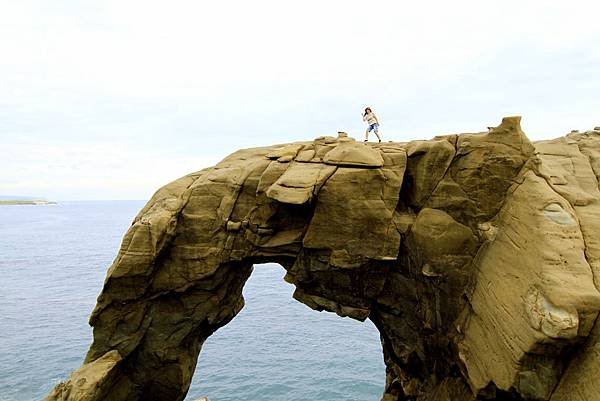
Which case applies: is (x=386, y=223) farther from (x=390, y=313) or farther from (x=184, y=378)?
(x=184, y=378)

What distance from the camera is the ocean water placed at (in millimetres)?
36875

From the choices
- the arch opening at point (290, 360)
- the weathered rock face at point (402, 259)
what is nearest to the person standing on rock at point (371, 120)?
the weathered rock face at point (402, 259)

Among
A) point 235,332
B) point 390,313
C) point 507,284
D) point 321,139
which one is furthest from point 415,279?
point 235,332

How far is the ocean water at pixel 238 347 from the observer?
36875 millimetres

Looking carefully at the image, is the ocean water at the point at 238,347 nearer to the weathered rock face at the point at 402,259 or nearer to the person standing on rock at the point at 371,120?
the weathered rock face at the point at 402,259

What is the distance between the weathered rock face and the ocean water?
19.2m

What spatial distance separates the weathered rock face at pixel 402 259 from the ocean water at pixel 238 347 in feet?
63.1

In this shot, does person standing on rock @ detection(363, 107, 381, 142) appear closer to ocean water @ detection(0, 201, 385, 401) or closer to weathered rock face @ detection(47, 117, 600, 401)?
weathered rock face @ detection(47, 117, 600, 401)

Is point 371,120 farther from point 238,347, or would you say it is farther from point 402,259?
point 238,347

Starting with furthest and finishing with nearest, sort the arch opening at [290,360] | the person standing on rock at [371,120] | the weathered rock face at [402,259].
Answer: the arch opening at [290,360], the person standing on rock at [371,120], the weathered rock face at [402,259]

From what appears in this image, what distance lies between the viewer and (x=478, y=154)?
14852 millimetres

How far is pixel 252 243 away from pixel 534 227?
1174 centimetres

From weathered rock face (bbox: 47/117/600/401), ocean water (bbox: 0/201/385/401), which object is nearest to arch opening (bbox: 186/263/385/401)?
ocean water (bbox: 0/201/385/401)

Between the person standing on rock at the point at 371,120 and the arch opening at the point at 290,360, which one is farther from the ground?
the person standing on rock at the point at 371,120
